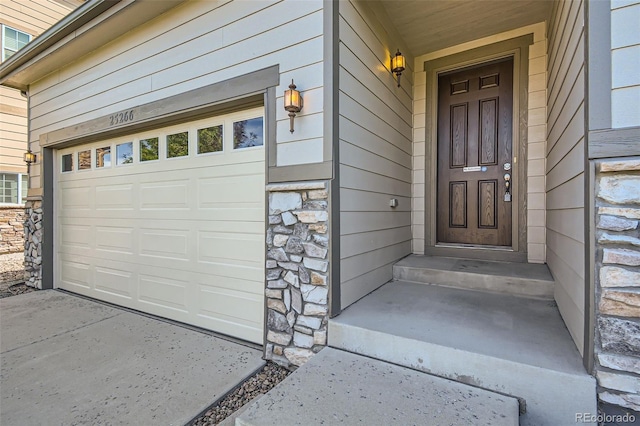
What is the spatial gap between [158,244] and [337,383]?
8.50ft

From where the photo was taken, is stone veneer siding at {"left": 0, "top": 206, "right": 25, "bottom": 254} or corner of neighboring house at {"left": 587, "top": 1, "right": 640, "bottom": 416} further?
stone veneer siding at {"left": 0, "top": 206, "right": 25, "bottom": 254}

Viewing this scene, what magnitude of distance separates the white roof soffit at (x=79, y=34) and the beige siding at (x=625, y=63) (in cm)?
331

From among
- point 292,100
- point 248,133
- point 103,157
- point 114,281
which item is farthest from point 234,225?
point 103,157

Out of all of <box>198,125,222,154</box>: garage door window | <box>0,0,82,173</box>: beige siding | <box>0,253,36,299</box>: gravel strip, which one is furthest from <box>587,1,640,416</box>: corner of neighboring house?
<box>0,0,82,173</box>: beige siding

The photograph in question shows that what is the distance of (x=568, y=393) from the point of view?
144cm

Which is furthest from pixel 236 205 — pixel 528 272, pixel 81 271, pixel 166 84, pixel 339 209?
pixel 81 271

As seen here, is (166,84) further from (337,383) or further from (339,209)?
(337,383)

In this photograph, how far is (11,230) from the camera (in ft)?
22.9

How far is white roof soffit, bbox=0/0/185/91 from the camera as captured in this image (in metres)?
3.05

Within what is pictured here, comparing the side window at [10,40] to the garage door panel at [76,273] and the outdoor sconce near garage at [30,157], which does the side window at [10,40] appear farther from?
the garage door panel at [76,273]

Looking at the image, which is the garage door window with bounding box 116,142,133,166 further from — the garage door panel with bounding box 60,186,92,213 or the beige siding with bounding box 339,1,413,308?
the beige siding with bounding box 339,1,413,308

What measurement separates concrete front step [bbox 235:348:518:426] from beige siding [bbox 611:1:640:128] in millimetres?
1464

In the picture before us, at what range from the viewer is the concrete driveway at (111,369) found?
1773 millimetres

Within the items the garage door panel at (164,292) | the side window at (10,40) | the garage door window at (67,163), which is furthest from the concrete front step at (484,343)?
the side window at (10,40)
